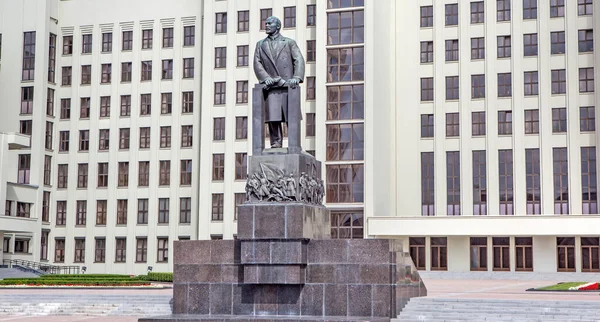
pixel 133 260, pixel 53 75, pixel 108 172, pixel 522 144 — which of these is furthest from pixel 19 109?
pixel 522 144

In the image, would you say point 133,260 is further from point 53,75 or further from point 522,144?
point 522,144

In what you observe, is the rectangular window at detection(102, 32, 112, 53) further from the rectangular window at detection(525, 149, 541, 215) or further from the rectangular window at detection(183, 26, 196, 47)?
the rectangular window at detection(525, 149, 541, 215)

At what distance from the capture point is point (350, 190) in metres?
59.1

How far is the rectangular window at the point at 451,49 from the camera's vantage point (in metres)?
61.1

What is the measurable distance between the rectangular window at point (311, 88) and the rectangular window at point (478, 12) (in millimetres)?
11758

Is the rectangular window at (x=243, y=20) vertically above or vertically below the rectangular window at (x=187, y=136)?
above

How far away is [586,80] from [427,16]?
38.4 ft

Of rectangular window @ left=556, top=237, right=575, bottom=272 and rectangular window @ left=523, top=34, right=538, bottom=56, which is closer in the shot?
rectangular window @ left=556, top=237, right=575, bottom=272

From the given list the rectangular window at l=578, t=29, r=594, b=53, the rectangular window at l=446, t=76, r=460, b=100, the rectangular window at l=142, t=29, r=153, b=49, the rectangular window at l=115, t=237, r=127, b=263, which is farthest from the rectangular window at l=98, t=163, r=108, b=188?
the rectangular window at l=578, t=29, r=594, b=53

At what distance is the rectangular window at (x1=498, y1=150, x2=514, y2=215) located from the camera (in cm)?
5859

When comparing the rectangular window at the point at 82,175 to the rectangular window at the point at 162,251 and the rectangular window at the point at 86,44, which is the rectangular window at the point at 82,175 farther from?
the rectangular window at the point at 86,44

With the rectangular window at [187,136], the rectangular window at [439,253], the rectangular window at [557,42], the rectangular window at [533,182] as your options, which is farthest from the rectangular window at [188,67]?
the rectangular window at [557,42]

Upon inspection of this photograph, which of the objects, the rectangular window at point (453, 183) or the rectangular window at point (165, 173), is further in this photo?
Answer: the rectangular window at point (165, 173)

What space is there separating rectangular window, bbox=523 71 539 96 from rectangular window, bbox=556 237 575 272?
9897mm
